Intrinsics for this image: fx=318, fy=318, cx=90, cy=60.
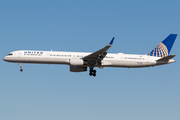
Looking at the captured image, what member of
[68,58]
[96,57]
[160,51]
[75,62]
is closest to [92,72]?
[96,57]

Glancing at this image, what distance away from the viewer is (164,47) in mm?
58156

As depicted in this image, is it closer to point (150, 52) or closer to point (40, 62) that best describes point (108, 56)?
point (150, 52)

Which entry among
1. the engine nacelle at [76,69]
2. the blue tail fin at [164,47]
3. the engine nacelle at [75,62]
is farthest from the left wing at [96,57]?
the blue tail fin at [164,47]

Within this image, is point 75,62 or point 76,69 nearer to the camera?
point 75,62

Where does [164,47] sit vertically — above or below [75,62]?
above

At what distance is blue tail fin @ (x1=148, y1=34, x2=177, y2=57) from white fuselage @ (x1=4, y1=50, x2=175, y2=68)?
2.19m

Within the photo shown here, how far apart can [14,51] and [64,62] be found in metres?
9.15

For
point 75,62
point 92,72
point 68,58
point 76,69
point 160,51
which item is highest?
point 160,51

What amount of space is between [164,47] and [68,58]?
18.0 m

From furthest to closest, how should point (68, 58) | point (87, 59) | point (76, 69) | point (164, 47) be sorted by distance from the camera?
point (164, 47) < point (76, 69) < point (68, 58) < point (87, 59)

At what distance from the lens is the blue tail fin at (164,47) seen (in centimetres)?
5697

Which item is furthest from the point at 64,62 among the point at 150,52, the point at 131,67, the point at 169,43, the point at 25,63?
the point at 169,43

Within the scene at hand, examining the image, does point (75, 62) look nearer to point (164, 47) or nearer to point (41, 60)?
point (41, 60)

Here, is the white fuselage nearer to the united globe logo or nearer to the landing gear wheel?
the united globe logo
